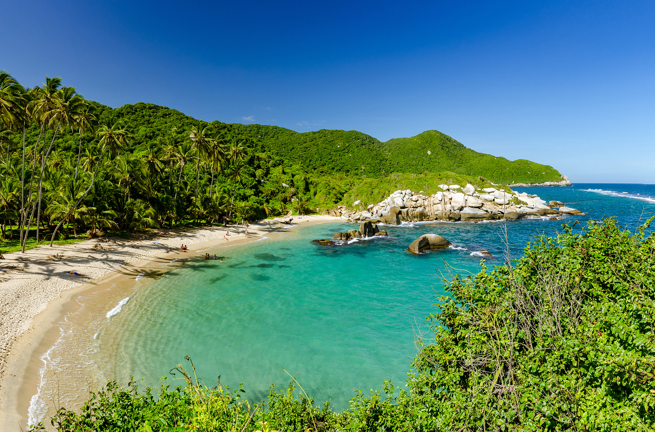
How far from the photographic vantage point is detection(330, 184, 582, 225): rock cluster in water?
68750 millimetres

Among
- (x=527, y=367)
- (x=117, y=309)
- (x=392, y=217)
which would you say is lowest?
(x=117, y=309)

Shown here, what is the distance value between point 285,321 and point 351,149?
144 meters

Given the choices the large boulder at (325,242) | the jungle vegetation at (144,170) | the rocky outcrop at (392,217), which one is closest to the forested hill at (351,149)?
the jungle vegetation at (144,170)

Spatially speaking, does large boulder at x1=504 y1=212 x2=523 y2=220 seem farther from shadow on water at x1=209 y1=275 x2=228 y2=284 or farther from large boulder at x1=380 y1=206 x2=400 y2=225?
shadow on water at x1=209 y1=275 x2=228 y2=284

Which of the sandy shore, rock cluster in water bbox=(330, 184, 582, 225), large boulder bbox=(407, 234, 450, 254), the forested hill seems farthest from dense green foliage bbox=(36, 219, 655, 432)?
the forested hill

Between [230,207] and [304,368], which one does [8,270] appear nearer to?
[304,368]

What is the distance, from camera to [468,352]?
7352 millimetres

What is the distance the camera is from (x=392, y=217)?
218ft

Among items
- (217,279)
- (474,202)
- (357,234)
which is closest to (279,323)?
(217,279)

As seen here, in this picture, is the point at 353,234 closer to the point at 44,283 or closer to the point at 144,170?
the point at 144,170

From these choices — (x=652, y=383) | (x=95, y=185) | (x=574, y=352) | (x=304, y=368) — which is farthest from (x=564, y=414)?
(x=95, y=185)

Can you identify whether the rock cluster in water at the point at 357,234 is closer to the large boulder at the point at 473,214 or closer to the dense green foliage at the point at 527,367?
the large boulder at the point at 473,214

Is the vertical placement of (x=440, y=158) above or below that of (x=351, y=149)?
below

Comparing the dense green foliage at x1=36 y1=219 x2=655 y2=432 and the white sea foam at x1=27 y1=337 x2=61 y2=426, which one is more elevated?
the dense green foliage at x1=36 y1=219 x2=655 y2=432
